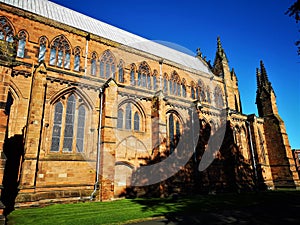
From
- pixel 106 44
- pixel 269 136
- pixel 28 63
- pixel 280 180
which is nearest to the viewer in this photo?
pixel 28 63

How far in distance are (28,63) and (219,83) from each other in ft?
73.0

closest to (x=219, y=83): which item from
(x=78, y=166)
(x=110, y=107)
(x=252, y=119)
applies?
(x=252, y=119)

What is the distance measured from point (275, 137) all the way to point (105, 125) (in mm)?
21824

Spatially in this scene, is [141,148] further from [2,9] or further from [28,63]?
[2,9]

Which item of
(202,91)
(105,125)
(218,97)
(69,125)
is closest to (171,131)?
(105,125)

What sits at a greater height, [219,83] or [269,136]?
[219,83]

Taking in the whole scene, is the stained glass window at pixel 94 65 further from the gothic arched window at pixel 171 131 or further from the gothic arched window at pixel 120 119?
the gothic arched window at pixel 171 131

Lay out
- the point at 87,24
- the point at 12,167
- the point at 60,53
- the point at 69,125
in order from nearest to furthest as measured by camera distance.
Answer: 1. the point at 12,167
2. the point at 69,125
3. the point at 60,53
4. the point at 87,24

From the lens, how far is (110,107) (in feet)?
49.0

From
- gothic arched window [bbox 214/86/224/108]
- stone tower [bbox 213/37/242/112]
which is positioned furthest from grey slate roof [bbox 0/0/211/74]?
gothic arched window [bbox 214/86/224/108]

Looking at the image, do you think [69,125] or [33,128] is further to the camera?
[69,125]

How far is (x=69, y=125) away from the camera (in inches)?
557

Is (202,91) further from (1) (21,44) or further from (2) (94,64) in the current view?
(1) (21,44)

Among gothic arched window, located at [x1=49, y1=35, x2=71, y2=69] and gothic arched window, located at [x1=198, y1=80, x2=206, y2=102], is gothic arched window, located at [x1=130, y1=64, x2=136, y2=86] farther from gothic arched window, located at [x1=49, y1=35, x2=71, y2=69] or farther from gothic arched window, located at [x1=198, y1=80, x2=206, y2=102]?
gothic arched window, located at [x1=198, y1=80, x2=206, y2=102]
